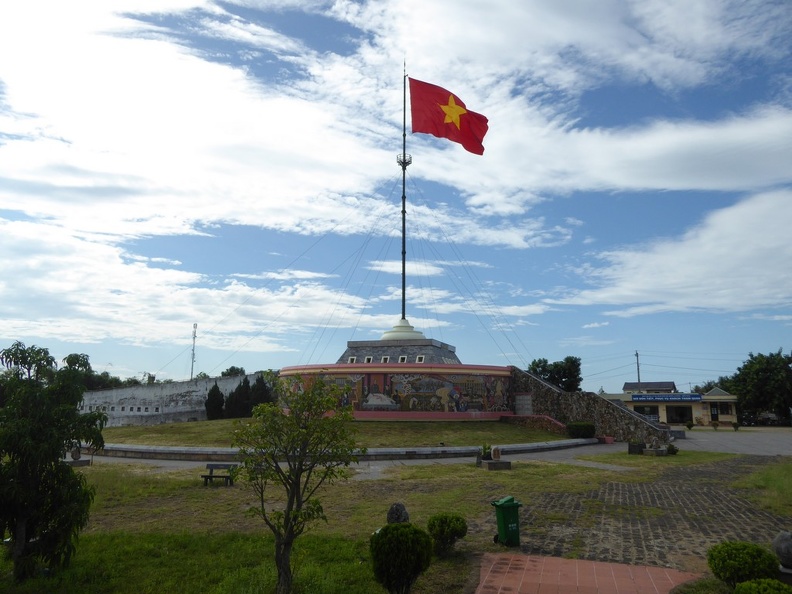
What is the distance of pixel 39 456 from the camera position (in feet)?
25.6

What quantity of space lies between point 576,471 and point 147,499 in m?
13.5

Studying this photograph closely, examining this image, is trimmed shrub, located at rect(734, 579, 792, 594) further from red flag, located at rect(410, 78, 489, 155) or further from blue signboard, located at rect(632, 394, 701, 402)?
blue signboard, located at rect(632, 394, 701, 402)

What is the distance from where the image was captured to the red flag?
88.2 ft

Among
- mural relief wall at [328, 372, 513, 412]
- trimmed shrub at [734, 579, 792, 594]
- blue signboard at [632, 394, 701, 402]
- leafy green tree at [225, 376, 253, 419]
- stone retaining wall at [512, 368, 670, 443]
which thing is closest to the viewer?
trimmed shrub at [734, 579, 792, 594]

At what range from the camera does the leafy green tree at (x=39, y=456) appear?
311 inches

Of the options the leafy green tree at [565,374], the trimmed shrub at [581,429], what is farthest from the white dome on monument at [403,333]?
the leafy green tree at [565,374]

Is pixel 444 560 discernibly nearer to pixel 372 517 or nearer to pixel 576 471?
pixel 372 517

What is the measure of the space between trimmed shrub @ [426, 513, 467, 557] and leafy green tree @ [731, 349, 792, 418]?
169 ft

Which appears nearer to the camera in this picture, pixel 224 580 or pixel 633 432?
pixel 224 580

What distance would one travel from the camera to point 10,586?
25.6ft

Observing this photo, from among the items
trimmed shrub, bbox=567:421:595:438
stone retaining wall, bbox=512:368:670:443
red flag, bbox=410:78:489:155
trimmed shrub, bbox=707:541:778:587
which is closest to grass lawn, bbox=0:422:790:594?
trimmed shrub, bbox=707:541:778:587

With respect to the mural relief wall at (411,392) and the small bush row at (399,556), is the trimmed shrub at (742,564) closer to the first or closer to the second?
the small bush row at (399,556)

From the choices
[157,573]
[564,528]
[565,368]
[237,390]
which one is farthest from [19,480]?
[565,368]

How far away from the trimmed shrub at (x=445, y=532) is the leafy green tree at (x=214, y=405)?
3386cm
